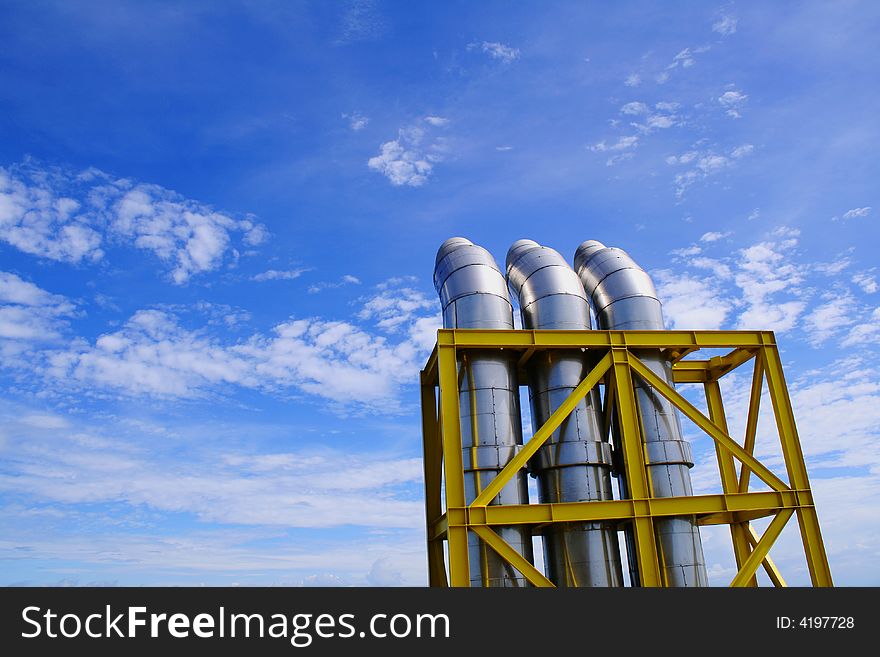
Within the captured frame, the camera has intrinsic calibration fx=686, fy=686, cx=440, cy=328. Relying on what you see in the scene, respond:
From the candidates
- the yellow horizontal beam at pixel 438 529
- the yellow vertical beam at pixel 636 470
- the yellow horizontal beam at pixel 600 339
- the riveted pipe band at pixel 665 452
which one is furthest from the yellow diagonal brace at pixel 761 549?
the yellow horizontal beam at pixel 438 529

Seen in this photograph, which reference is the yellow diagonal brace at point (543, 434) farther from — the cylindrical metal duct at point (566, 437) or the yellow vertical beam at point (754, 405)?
the yellow vertical beam at point (754, 405)

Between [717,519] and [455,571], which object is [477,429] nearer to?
[455,571]

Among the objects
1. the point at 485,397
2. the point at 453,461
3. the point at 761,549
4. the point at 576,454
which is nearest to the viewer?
the point at 453,461

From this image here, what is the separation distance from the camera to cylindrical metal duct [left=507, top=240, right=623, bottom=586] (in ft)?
50.3

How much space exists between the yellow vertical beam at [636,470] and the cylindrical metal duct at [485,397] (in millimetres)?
2384

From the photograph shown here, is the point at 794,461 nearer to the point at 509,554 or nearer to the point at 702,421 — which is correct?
the point at 702,421

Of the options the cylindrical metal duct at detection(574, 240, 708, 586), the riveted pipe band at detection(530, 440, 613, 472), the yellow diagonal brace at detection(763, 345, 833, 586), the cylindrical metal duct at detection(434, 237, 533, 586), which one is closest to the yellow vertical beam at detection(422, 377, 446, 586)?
the cylindrical metal duct at detection(434, 237, 533, 586)

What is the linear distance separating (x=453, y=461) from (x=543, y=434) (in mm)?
2218

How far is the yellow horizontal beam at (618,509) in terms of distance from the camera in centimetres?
1454

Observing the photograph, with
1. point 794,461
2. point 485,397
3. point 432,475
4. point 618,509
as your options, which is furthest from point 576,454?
point 794,461

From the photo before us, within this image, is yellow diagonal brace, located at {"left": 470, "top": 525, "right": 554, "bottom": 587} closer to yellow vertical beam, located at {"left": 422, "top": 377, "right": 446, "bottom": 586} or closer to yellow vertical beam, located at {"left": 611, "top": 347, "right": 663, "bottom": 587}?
yellow vertical beam, located at {"left": 611, "top": 347, "right": 663, "bottom": 587}

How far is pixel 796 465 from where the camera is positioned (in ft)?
53.3
